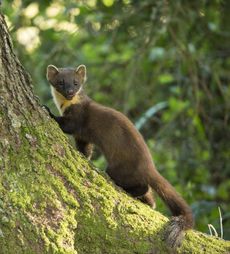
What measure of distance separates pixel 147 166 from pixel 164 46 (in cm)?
400

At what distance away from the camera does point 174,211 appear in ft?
15.1

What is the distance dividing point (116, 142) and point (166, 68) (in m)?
4.29

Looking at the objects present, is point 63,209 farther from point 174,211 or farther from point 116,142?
point 116,142

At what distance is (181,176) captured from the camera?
26.5 ft

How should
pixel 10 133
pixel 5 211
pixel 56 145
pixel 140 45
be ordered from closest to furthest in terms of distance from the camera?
pixel 5 211, pixel 10 133, pixel 56 145, pixel 140 45

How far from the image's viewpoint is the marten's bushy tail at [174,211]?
3.86 meters

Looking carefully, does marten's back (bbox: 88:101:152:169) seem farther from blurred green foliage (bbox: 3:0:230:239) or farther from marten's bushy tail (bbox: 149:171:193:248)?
blurred green foliage (bbox: 3:0:230:239)

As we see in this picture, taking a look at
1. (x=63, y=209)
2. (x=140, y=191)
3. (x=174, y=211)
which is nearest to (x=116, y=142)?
(x=140, y=191)

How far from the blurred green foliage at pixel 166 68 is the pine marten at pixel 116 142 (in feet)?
3.85

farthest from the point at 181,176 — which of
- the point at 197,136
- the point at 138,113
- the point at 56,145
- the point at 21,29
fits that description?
the point at 56,145

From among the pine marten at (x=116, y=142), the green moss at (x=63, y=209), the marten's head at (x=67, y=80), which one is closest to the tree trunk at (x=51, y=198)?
the green moss at (x=63, y=209)

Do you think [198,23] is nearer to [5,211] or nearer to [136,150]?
[136,150]

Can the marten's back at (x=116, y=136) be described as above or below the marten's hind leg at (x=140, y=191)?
above

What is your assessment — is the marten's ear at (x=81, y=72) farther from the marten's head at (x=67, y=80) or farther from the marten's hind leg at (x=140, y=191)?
the marten's hind leg at (x=140, y=191)
